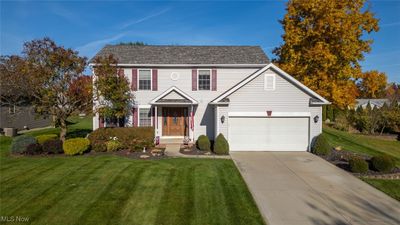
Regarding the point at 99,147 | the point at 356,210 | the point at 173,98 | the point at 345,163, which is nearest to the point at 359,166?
the point at 345,163

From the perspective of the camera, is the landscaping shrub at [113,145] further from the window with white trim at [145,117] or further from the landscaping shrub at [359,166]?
the landscaping shrub at [359,166]

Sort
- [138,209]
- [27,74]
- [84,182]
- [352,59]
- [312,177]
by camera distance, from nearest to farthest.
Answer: [138,209], [84,182], [312,177], [27,74], [352,59]

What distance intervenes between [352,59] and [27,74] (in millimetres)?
23408

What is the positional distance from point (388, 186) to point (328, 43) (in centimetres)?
1557

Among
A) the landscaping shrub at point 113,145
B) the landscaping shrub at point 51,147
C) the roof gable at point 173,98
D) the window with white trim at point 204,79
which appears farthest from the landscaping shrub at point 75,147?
the window with white trim at point 204,79

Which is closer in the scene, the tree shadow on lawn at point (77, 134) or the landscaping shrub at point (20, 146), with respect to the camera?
the landscaping shrub at point (20, 146)

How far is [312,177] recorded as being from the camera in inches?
479

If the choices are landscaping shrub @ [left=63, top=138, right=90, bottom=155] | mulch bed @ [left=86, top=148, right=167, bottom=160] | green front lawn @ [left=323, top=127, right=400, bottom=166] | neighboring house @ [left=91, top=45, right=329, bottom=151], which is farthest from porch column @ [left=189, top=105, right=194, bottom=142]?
green front lawn @ [left=323, top=127, right=400, bottom=166]

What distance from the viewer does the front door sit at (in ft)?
69.2

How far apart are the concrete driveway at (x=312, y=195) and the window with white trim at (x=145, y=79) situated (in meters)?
9.25

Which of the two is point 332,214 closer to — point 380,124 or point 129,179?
point 129,179

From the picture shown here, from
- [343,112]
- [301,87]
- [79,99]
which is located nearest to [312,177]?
[301,87]

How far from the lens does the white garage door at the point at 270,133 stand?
1778cm

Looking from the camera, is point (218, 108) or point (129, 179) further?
point (218, 108)
